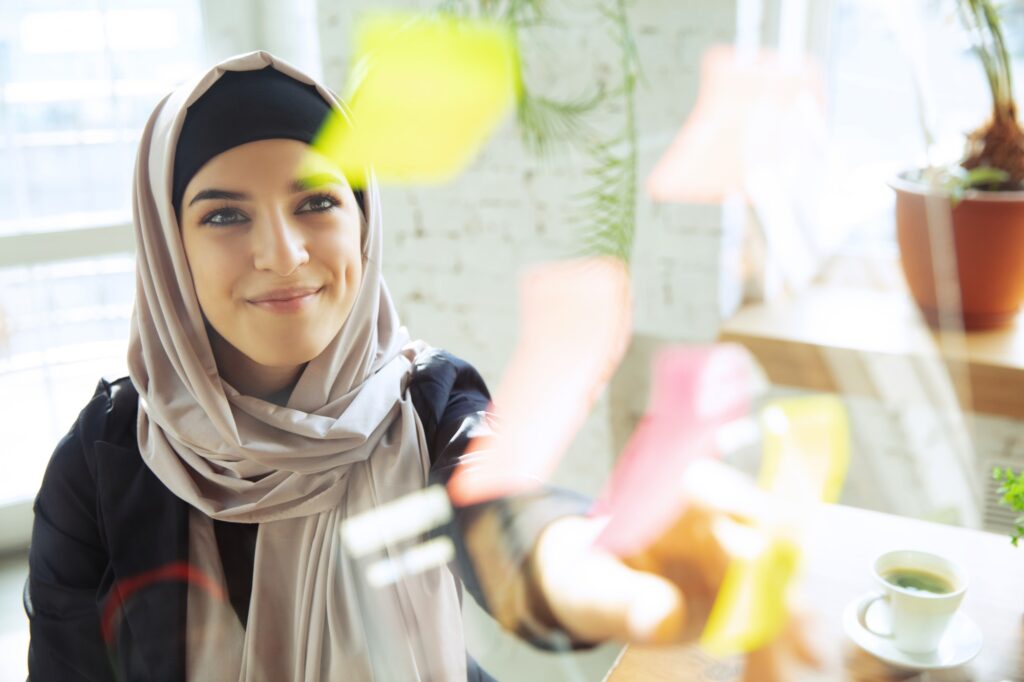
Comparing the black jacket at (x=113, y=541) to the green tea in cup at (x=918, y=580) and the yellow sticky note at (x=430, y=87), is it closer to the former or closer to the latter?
the green tea in cup at (x=918, y=580)

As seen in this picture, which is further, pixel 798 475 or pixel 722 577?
pixel 798 475

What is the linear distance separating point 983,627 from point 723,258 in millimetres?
829

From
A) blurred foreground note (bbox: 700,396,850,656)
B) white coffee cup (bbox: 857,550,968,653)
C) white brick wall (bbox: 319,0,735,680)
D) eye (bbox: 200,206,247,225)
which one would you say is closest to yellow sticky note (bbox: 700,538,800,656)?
blurred foreground note (bbox: 700,396,850,656)

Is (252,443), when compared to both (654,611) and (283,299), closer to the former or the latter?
(283,299)

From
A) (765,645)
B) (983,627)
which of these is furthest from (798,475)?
(765,645)

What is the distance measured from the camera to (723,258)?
61.3 inches

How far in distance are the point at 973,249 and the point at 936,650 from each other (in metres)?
0.83

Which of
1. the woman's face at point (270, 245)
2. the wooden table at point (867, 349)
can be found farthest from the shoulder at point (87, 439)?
the wooden table at point (867, 349)

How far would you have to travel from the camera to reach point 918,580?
81 centimetres

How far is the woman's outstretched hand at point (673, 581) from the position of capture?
1.74ft

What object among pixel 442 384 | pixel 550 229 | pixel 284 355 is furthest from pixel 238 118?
pixel 550 229

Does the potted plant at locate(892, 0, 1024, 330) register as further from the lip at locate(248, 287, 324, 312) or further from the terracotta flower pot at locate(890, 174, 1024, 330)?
the lip at locate(248, 287, 324, 312)

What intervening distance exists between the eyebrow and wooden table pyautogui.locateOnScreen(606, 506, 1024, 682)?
487mm

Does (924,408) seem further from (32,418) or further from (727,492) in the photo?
(32,418)
